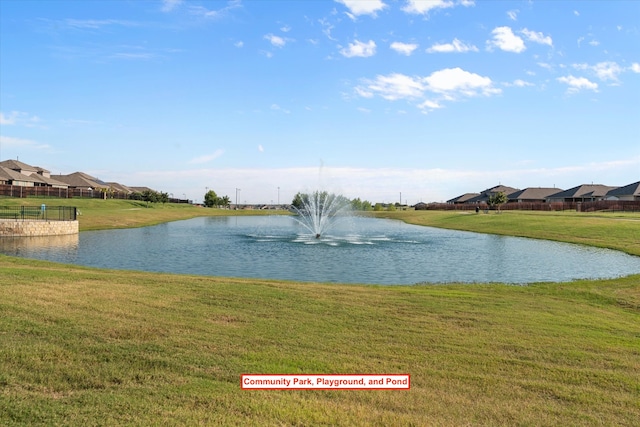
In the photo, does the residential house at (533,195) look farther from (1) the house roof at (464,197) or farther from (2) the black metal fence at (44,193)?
(2) the black metal fence at (44,193)

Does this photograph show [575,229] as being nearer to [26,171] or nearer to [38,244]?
[38,244]

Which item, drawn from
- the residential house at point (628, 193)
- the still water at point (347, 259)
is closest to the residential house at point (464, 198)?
the residential house at point (628, 193)

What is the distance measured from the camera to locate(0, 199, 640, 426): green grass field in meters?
5.59

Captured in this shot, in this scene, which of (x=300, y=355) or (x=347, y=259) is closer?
(x=300, y=355)

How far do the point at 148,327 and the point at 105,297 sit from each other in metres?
3.14

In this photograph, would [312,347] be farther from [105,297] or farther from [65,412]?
[105,297]

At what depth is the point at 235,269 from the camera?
2212cm

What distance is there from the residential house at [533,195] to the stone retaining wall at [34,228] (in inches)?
4097

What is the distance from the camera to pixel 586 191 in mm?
102688

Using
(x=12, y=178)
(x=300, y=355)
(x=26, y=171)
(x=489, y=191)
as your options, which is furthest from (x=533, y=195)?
(x=300, y=355)

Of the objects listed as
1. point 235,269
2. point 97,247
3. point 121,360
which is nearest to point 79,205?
point 97,247

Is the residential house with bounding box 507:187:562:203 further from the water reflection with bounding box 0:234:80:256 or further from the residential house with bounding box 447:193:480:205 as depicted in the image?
the water reflection with bounding box 0:234:80:256

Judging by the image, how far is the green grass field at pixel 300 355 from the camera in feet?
18.3

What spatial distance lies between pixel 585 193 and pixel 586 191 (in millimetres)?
1372
